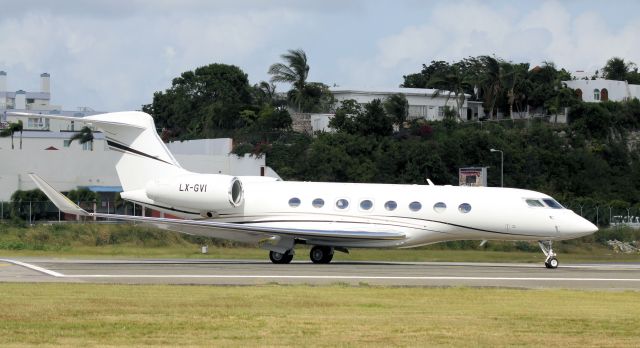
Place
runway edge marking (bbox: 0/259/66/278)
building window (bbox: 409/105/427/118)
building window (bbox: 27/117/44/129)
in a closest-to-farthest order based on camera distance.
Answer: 1. runway edge marking (bbox: 0/259/66/278)
2. building window (bbox: 409/105/427/118)
3. building window (bbox: 27/117/44/129)

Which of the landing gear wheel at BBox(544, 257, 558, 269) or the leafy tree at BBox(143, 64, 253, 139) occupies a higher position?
the leafy tree at BBox(143, 64, 253, 139)

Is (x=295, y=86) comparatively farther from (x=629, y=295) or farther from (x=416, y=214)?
(x=629, y=295)

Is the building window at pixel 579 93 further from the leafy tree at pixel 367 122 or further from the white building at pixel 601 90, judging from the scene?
the leafy tree at pixel 367 122

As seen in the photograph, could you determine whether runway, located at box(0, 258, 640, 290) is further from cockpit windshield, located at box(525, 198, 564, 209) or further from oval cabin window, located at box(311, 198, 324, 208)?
oval cabin window, located at box(311, 198, 324, 208)

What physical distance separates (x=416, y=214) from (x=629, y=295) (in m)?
12.5

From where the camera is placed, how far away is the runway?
2483cm

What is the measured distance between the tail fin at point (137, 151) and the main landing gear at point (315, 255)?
461cm

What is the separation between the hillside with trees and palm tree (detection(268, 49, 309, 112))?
0.09 meters

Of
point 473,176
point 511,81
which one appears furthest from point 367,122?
point 473,176

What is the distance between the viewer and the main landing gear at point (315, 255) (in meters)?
34.5

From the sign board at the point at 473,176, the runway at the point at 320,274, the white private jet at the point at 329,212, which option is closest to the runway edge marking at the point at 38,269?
the runway at the point at 320,274

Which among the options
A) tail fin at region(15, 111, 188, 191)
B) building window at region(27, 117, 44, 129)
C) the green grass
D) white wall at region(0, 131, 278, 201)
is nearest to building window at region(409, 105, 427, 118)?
white wall at region(0, 131, 278, 201)

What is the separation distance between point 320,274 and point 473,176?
90.9ft

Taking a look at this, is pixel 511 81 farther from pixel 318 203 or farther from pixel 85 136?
pixel 318 203
